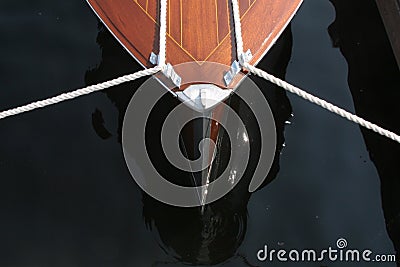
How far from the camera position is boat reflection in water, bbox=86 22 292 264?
3.53 metres

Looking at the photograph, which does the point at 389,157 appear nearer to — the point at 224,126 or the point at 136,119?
the point at 224,126

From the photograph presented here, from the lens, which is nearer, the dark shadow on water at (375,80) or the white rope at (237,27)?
the white rope at (237,27)

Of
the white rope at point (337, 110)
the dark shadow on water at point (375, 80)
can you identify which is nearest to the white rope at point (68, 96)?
the white rope at point (337, 110)

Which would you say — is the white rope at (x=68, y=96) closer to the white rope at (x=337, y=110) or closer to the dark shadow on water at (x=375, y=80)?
the white rope at (x=337, y=110)

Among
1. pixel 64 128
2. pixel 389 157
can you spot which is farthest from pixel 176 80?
pixel 389 157
